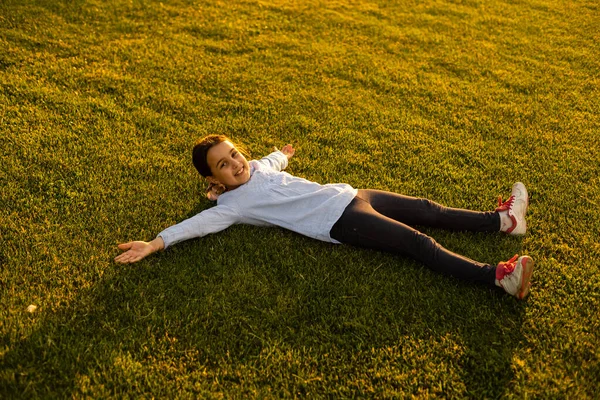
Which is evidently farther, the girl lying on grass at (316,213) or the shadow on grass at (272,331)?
the girl lying on grass at (316,213)

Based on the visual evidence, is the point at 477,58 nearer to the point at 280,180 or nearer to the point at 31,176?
the point at 280,180

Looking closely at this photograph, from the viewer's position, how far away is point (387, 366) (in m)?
3.10

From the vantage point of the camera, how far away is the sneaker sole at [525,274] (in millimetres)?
3387

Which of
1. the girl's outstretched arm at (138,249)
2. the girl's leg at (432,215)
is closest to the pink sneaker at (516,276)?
the girl's leg at (432,215)

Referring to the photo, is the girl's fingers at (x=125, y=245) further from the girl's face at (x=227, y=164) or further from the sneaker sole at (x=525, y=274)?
the sneaker sole at (x=525, y=274)

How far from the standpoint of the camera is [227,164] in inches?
159

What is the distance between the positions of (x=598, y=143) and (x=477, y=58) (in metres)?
2.44

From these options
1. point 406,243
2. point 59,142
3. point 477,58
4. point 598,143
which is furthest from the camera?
point 477,58

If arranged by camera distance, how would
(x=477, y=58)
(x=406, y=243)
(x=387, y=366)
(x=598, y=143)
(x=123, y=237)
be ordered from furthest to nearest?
(x=477, y=58) → (x=598, y=143) → (x=123, y=237) → (x=406, y=243) → (x=387, y=366)

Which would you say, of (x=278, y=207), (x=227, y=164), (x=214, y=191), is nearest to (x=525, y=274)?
(x=278, y=207)

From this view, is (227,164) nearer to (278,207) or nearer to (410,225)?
(278,207)

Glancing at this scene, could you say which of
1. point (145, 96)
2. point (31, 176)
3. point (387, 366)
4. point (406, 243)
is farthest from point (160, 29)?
point (387, 366)

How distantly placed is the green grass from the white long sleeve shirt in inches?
5.0

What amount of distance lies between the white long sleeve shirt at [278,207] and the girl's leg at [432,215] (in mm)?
261
